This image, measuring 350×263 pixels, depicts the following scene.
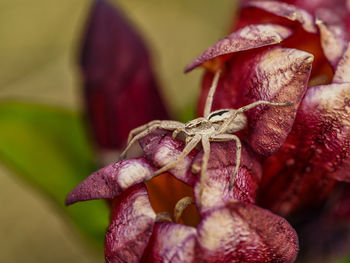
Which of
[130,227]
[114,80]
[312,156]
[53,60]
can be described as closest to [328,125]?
[312,156]

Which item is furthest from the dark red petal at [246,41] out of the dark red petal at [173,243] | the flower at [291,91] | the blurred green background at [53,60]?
the blurred green background at [53,60]

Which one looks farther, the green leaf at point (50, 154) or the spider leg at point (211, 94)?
the green leaf at point (50, 154)

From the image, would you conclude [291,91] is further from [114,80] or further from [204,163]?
[114,80]

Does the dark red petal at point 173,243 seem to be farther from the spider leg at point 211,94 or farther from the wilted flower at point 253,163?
the spider leg at point 211,94

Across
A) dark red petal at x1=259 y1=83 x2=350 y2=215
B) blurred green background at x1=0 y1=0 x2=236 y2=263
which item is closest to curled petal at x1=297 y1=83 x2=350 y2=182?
dark red petal at x1=259 y1=83 x2=350 y2=215

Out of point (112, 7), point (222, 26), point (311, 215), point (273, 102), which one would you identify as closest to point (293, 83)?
point (273, 102)
